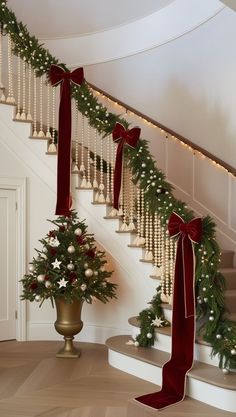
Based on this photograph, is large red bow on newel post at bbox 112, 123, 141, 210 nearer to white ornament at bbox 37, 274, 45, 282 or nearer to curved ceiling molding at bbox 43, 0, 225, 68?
white ornament at bbox 37, 274, 45, 282

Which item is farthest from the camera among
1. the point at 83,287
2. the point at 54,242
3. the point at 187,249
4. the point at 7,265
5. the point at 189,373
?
the point at 7,265

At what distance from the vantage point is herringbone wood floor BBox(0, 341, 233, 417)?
137 inches

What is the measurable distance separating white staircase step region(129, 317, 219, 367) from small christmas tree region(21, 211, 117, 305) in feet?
1.74

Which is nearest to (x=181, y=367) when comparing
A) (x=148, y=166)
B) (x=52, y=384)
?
(x=52, y=384)

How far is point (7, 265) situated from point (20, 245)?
27 cm

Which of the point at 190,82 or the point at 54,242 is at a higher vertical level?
the point at 190,82

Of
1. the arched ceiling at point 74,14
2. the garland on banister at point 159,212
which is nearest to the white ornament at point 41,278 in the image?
the garland on banister at point 159,212

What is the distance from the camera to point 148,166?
4668 mm

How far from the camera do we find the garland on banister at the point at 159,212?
3.90 metres

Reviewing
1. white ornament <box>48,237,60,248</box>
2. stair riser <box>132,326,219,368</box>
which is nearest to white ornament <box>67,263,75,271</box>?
white ornament <box>48,237,60,248</box>

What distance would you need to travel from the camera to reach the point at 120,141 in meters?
4.84

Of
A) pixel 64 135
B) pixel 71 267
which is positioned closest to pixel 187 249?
pixel 71 267

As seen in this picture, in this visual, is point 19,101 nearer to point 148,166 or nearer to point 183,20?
point 148,166

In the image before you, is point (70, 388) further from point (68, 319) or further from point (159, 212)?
point (159, 212)
